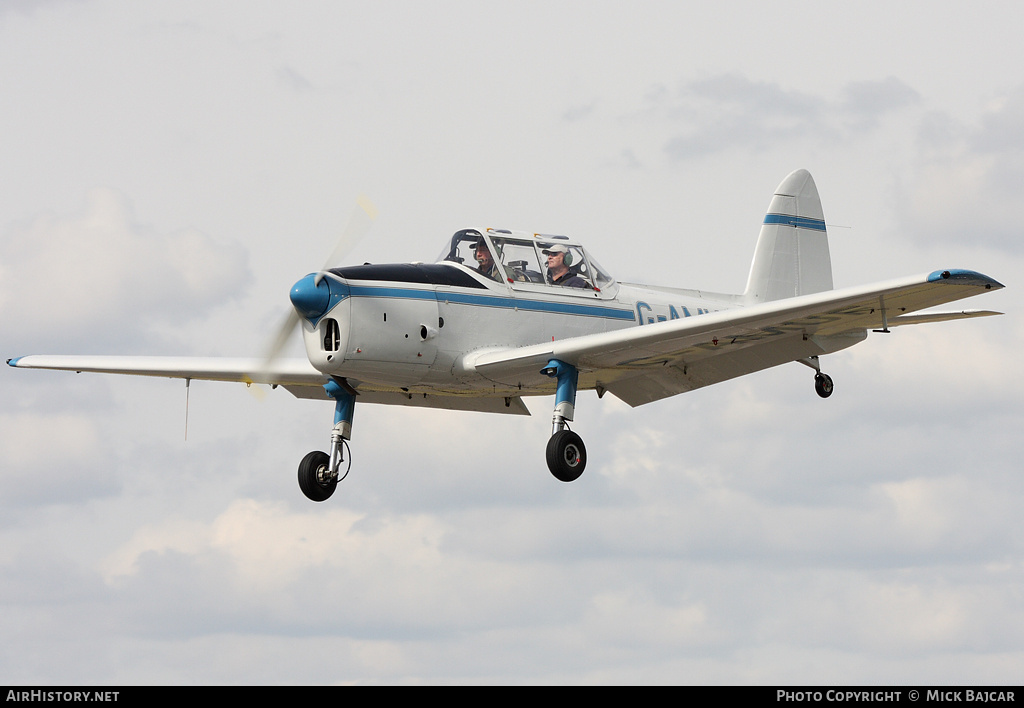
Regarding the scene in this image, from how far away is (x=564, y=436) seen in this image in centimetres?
1540

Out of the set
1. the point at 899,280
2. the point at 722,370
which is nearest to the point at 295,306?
the point at 722,370

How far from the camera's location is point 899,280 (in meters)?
13.5

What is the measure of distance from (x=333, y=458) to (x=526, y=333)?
2.72m

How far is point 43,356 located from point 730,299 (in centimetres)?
975

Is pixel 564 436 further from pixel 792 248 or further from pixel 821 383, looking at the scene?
pixel 792 248

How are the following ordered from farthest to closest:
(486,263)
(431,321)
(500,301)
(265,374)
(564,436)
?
(265,374) < (486,263) < (500,301) < (431,321) < (564,436)

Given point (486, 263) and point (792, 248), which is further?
point (792, 248)

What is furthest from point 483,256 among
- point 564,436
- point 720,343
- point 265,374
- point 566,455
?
point 265,374

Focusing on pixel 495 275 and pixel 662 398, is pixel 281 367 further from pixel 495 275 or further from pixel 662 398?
pixel 662 398

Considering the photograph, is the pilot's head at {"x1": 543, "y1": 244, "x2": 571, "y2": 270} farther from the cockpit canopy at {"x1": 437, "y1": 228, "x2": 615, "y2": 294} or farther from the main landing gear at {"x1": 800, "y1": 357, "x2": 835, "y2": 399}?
the main landing gear at {"x1": 800, "y1": 357, "x2": 835, "y2": 399}

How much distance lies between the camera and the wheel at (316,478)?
16250mm

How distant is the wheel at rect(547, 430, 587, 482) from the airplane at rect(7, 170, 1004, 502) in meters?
0.01
